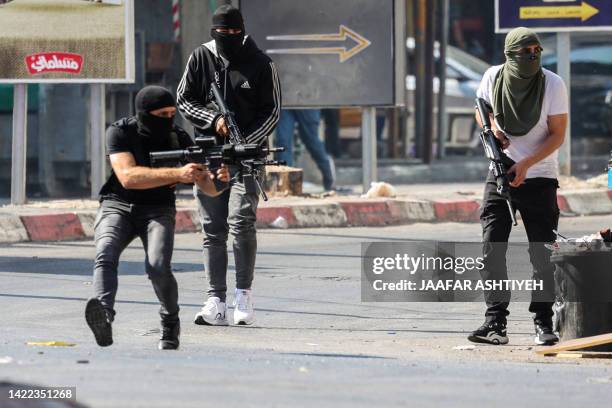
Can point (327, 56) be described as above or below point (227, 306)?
above

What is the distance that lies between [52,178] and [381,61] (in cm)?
423

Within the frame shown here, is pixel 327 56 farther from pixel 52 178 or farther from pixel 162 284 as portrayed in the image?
pixel 162 284

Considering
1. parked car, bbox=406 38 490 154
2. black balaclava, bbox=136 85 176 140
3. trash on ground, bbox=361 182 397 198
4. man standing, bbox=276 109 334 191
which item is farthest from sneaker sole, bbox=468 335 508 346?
parked car, bbox=406 38 490 154

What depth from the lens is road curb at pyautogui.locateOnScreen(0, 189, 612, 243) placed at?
47.1 ft

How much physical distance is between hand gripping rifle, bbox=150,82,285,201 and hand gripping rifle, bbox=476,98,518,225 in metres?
1.13

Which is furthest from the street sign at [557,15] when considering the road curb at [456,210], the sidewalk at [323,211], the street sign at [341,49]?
the road curb at [456,210]

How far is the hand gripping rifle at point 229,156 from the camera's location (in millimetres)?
8078

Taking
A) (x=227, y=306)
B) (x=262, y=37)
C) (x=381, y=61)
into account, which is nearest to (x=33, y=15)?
(x=262, y=37)

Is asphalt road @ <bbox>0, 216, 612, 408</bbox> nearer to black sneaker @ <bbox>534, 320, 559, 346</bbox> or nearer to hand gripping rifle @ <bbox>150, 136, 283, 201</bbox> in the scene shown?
black sneaker @ <bbox>534, 320, 559, 346</bbox>

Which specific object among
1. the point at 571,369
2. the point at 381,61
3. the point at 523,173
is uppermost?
the point at 381,61

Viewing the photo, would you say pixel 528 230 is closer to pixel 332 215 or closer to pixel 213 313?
pixel 213 313

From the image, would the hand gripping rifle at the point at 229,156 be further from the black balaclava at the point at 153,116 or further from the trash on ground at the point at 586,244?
the trash on ground at the point at 586,244

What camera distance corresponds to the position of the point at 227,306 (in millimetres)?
10148

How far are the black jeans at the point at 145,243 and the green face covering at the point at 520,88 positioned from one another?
192 cm
